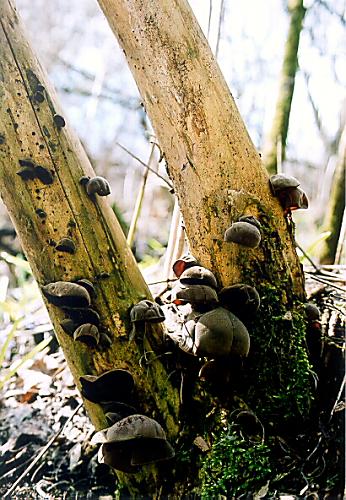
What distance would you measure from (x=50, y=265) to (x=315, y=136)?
70.2 inches

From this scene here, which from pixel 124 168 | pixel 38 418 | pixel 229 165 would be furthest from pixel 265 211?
pixel 124 168

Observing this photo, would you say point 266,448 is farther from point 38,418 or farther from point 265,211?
point 38,418

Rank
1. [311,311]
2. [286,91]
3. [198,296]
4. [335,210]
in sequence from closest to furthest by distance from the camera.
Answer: [198,296]
[311,311]
[335,210]
[286,91]

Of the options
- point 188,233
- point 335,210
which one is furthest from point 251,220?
point 335,210

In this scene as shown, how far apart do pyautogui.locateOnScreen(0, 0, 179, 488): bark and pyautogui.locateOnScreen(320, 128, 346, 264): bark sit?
1.19 m

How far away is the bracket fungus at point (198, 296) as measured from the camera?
1.09m

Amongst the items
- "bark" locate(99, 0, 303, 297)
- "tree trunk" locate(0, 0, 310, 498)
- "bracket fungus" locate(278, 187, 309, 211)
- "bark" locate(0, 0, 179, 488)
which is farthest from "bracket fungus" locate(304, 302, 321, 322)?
"bark" locate(0, 0, 179, 488)

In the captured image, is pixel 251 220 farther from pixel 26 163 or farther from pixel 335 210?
pixel 335 210

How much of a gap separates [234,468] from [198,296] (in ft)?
1.33

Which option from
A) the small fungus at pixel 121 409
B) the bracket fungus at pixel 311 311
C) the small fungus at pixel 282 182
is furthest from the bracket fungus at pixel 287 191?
the small fungus at pixel 121 409

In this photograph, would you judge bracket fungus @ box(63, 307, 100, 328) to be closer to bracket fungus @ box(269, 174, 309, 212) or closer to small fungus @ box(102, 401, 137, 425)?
small fungus @ box(102, 401, 137, 425)

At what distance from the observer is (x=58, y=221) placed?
3.89ft

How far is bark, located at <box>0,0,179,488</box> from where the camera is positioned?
3.86 ft

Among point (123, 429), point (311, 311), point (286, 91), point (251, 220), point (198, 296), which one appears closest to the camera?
point (123, 429)
